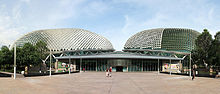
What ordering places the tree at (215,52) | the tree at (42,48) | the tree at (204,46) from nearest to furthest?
the tree at (215,52) → the tree at (204,46) → the tree at (42,48)

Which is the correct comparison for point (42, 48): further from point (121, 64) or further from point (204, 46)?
point (204, 46)

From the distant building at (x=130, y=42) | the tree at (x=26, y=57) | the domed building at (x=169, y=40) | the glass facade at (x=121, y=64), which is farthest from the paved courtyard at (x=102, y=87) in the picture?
the domed building at (x=169, y=40)

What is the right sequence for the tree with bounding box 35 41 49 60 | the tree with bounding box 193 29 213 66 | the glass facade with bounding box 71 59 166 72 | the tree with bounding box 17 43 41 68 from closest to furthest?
the tree with bounding box 17 43 41 68 → the glass facade with bounding box 71 59 166 72 → the tree with bounding box 193 29 213 66 → the tree with bounding box 35 41 49 60

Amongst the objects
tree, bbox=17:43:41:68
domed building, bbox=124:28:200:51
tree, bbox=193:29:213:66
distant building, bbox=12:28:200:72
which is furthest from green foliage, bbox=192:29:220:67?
tree, bbox=17:43:41:68

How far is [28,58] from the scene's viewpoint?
5581 cm

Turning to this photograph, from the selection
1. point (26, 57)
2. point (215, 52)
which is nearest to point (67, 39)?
point (26, 57)

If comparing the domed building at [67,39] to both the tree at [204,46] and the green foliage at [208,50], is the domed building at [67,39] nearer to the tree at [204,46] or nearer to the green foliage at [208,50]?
the tree at [204,46]

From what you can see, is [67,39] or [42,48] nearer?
[42,48]

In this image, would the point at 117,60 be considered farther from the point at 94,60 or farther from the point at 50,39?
the point at 50,39

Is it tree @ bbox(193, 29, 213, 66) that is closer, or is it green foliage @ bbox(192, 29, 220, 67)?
green foliage @ bbox(192, 29, 220, 67)

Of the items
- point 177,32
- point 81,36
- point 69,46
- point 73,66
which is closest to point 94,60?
point 73,66

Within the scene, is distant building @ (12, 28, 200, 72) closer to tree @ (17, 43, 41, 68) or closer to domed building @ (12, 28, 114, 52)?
domed building @ (12, 28, 114, 52)

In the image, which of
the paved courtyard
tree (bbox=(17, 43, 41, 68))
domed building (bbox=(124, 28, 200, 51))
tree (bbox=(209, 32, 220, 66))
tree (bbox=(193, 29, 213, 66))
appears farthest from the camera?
domed building (bbox=(124, 28, 200, 51))

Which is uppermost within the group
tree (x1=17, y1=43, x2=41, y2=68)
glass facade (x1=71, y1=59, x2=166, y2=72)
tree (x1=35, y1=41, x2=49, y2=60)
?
tree (x1=35, y1=41, x2=49, y2=60)
